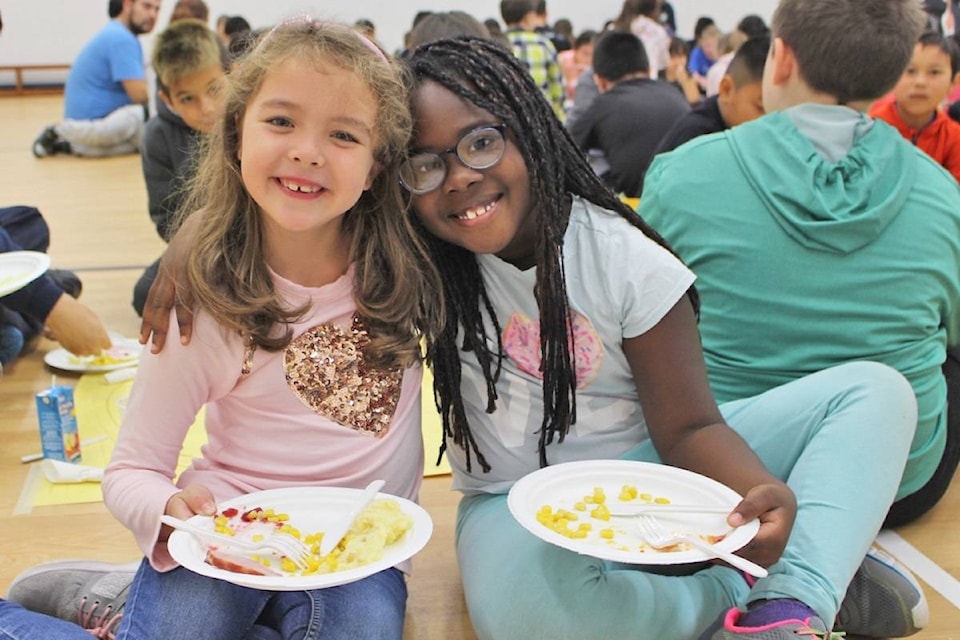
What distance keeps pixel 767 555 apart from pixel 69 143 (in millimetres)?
6995

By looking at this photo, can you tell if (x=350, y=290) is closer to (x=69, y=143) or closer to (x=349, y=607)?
(x=349, y=607)

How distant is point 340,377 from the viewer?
5.17 feet

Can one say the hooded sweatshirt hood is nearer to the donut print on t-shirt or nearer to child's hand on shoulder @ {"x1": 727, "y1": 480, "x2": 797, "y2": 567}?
the donut print on t-shirt

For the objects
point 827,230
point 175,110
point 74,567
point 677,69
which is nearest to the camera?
point 74,567

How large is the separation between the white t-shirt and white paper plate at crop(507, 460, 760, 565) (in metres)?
0.15

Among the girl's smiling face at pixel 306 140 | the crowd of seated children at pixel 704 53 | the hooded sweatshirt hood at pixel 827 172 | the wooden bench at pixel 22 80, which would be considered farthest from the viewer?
the wooden bench at pixel 22 80

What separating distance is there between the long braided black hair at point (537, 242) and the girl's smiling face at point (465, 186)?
16mm

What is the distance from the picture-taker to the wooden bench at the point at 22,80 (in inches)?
445

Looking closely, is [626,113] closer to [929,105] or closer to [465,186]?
[929,105]

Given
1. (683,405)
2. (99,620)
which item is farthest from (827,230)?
(99,620)

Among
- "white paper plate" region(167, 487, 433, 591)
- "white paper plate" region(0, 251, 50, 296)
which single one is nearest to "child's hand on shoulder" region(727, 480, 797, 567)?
"white paper plate" region(167, 487, 433, 591)

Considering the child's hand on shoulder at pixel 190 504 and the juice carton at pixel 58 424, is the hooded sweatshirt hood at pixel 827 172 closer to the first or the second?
the child's hand on shoulder at pixel 190 504

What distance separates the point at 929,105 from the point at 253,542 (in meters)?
3.27

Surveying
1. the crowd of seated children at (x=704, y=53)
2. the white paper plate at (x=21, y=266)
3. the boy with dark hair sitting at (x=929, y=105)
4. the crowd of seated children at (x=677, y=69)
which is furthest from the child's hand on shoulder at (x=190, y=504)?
the crowd of seated children at (x=704, y=53)
